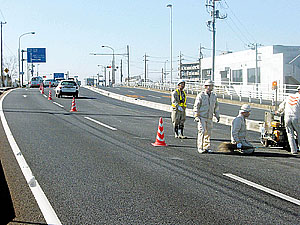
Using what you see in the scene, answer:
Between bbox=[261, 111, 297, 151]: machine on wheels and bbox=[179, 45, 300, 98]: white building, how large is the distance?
85.7 ft

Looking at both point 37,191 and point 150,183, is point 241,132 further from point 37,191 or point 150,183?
point 37,191

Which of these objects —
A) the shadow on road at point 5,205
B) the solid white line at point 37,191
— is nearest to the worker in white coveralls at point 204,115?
the solid white line at point 37,191

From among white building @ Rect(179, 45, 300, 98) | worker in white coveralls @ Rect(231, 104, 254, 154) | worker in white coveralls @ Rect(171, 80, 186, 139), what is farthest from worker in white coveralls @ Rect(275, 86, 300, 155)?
white building @ Rect(179, 45, 300, 98)

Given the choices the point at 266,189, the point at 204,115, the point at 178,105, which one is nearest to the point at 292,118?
the point at 204,115

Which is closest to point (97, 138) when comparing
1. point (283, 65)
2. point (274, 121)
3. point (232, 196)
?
point (274, 121)

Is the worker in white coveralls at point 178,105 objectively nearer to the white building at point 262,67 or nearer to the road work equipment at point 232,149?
the road work equipment at point 232,149

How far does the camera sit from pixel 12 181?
693cm

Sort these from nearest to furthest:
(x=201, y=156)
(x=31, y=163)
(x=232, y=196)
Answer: (x=232, y=196) → (x=31, y=163) → (x=201, y=156)

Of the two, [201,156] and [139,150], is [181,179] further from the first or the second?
[139,150]

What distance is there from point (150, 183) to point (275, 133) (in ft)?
17.2

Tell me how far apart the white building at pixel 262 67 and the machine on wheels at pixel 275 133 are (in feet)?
85.7

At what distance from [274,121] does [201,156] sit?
2682 mm

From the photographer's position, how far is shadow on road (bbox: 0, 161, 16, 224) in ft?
16.6

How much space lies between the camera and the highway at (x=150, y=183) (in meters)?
5.26
